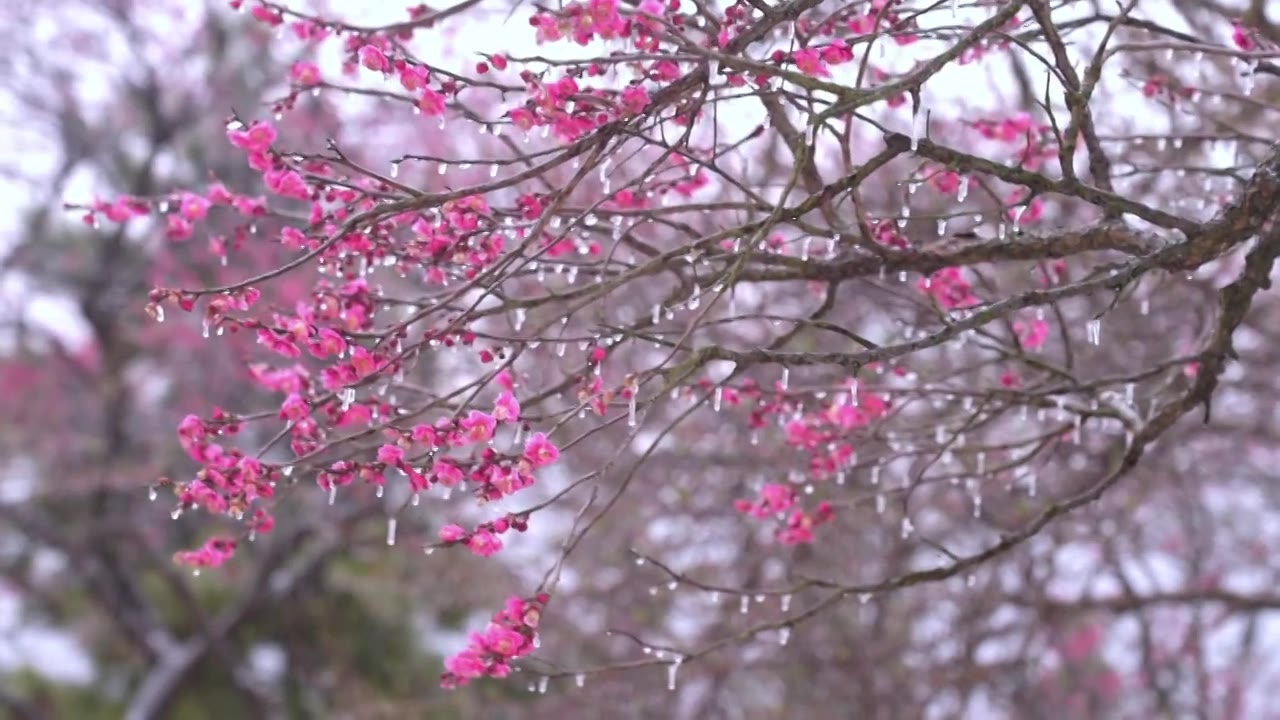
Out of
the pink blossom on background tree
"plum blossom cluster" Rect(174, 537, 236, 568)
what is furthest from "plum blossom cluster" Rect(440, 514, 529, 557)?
"plum blossom cluster" Rect(174, 537, 236, 568)

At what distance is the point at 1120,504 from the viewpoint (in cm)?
607

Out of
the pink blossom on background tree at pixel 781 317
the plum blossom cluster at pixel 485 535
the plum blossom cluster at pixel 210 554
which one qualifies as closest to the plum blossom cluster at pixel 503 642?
the pink blossom on background tree at pixel 781 317

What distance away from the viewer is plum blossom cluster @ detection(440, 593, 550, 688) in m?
2.40

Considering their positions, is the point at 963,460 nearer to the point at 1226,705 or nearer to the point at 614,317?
the point at 614,317

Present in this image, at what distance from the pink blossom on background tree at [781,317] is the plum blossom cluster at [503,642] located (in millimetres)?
12

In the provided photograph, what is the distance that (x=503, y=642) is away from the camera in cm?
239

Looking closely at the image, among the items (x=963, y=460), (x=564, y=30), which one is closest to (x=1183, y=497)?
(x=963, y=460)

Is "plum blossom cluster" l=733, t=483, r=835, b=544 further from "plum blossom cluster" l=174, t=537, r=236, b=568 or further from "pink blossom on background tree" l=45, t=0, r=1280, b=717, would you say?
"plum blossom cluster" l=174, t=537, r=236, b=568

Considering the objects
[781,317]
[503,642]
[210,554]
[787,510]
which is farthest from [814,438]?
[210,554]

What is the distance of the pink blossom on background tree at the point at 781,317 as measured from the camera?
2.34m

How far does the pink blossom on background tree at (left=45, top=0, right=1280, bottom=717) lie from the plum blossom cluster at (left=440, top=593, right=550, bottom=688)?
0.01m

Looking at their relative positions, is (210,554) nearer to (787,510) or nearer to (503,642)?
(503,642)

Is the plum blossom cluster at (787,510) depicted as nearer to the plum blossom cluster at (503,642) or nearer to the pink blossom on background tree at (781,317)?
the pink blossom on background tree at (781,317)

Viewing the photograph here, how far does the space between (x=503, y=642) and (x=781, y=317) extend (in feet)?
2.72
